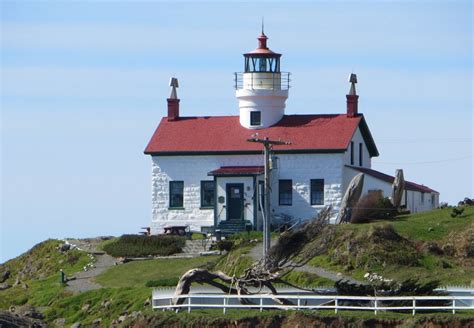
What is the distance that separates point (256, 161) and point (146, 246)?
19.7ft

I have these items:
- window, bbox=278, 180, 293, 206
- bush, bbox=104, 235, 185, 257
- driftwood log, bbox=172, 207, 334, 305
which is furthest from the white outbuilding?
driftwood log, bbox=172, 207, 334, 305

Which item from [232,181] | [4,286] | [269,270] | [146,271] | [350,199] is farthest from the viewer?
[232,181]

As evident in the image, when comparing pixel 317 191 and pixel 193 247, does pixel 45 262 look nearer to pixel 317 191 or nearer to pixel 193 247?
pixel 193 247

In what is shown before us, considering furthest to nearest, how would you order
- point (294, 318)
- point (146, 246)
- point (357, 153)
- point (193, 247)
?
point (357, 153) → point (146, 246) → point (193, 247) → point (294, 318)

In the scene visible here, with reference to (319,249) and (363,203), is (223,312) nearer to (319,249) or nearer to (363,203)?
(319,249)

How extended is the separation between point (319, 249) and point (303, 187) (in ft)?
61.1

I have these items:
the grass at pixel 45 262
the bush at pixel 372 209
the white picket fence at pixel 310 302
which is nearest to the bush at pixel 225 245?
the bush at pixel 372 209

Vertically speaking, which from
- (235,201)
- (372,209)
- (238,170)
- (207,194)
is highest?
(238,170)

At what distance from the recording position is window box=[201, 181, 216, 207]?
66750 millimetres

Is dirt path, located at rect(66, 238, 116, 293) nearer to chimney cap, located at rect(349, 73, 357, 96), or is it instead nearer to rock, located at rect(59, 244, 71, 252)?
rock, located at rect(59, 244, 71, 252)

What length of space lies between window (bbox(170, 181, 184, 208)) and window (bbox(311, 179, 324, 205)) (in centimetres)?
559

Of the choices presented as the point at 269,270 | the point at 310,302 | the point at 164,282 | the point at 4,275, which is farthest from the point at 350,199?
the point at 310,302

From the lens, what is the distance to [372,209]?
206 feet

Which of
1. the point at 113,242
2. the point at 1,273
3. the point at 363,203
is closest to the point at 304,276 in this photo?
the point at 363,203
